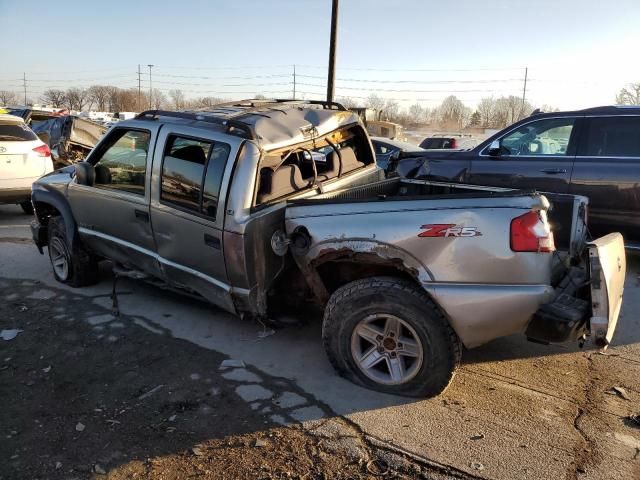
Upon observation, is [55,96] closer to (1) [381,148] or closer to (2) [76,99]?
(2) [76,99]

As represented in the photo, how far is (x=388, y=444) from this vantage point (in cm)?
292

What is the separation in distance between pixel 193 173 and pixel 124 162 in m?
1.09

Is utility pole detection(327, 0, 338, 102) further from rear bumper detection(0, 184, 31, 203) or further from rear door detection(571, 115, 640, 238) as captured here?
rear door detection(571, 115, 640, 238)

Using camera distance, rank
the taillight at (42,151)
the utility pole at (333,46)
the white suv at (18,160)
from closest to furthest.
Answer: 1. the white suv at (18,160)
2. the taillight at (42,151)
3. the utility pole at (333,46)

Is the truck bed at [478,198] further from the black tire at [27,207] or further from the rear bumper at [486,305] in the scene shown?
the black tire at [27,207]

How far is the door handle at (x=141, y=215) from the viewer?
441cm

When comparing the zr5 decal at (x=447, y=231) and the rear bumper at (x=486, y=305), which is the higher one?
the zr5 decal at (x=447, y=231)

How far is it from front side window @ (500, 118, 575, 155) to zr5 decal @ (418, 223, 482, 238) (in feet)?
13.8

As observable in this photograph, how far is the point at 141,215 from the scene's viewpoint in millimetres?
4457

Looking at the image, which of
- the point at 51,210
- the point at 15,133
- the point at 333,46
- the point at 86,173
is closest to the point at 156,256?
the point at 86,173

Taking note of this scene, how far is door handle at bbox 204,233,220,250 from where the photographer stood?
3790mm

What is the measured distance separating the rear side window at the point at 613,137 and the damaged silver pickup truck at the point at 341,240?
2864 mm

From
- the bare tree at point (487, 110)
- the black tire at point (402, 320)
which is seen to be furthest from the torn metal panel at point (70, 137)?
the bare tree at point (487, 110)

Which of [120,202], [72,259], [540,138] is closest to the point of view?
[120,202]
